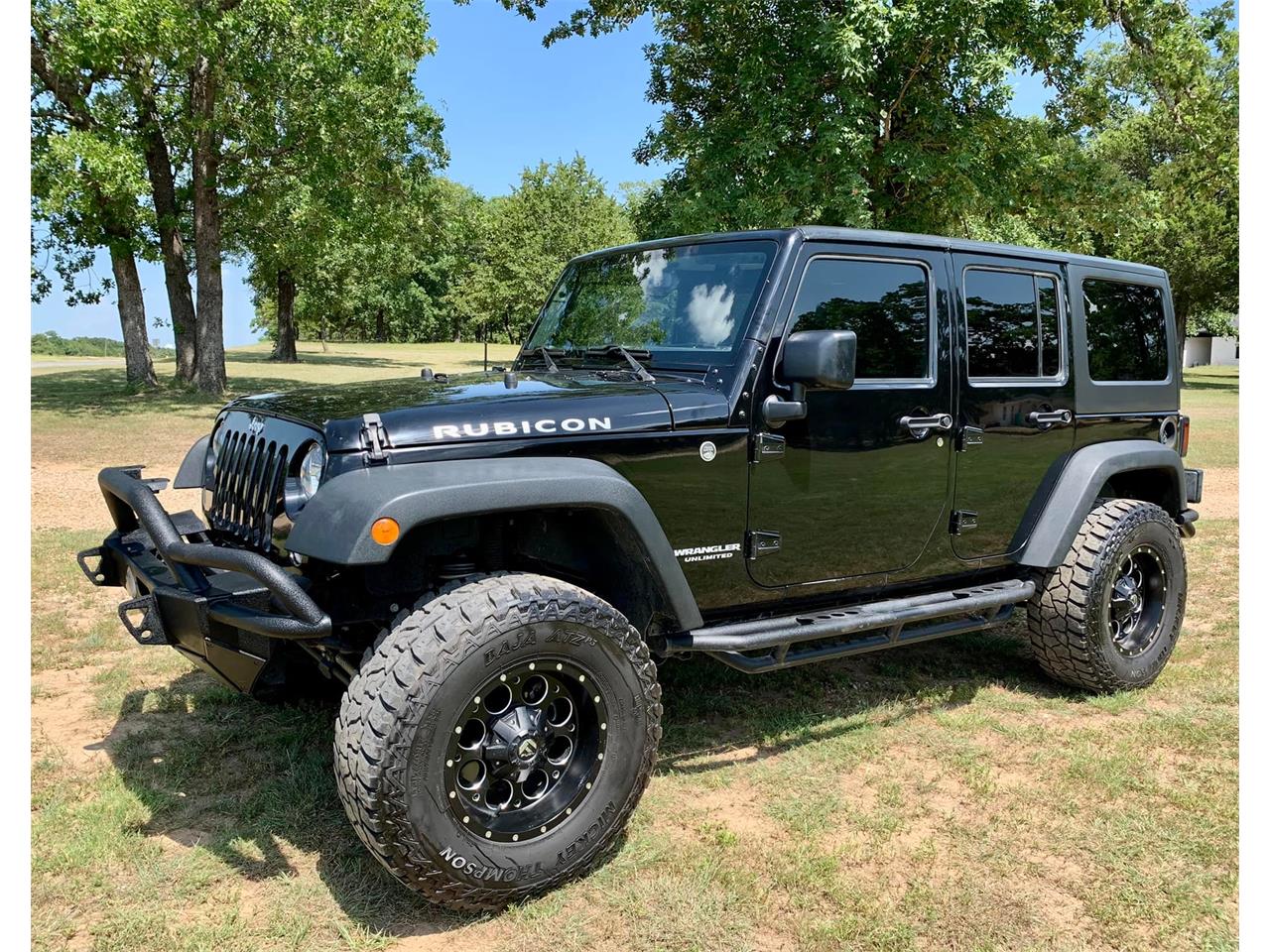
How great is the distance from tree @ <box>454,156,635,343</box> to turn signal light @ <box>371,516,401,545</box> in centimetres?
3730

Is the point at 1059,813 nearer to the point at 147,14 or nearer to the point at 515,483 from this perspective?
the point at 515,483

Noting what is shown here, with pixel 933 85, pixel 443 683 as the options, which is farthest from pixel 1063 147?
pixel 443 683

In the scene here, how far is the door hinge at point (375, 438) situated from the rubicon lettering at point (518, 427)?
0.16 metres

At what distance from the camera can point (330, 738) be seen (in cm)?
424

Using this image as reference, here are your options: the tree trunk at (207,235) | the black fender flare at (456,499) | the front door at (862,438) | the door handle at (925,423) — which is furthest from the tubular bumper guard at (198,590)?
the tree trunk at (207,235)

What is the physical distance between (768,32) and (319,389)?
1250cm

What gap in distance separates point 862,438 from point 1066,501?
1363 millimetres

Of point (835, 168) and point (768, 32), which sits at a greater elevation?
point (768, 32)

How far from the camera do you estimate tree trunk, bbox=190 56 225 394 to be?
1881cm

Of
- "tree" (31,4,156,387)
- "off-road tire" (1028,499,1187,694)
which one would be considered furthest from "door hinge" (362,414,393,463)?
"tree" (31,4,156,387)

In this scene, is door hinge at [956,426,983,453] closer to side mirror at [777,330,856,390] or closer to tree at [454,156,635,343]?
side mirror at [777,330,856,390]

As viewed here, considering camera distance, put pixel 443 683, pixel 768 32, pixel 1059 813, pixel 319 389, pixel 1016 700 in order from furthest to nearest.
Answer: pixel 768 32
pixel 1016 700
pixel 319 389
pixel 1059 813
pixel 443 683

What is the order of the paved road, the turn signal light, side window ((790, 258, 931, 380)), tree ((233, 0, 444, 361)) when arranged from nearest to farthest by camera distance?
1. the turn signal light
2. side window ((790, 258, 931, 380))
3. tree ((233, 0, 444, 361))
4. the paved road

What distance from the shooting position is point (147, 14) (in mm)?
15211
